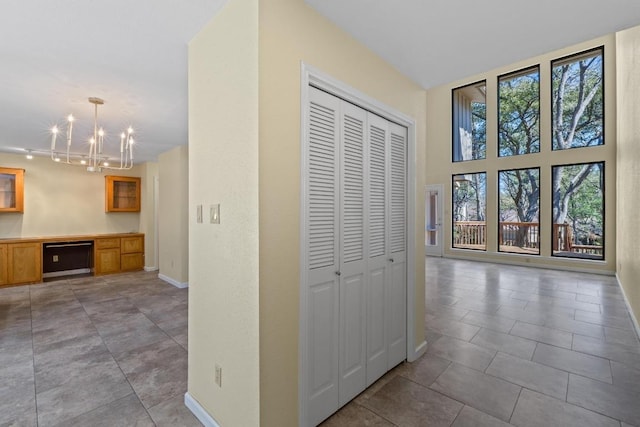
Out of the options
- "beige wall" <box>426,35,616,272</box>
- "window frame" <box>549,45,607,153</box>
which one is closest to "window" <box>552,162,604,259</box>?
"beige wall" <box>426,35,616,272</box>

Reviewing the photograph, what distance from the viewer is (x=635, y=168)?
3715 millimetres

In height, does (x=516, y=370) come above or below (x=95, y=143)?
below

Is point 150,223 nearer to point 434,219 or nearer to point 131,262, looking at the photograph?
point 131,262

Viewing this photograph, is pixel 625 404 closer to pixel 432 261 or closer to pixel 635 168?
pixel 635 168

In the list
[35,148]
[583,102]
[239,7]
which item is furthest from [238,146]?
[583,102]

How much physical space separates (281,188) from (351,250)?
774 millimetres

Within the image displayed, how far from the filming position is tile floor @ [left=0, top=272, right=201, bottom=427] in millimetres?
2016

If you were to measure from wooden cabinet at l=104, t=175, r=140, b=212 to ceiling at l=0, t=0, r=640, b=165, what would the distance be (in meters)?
4.13

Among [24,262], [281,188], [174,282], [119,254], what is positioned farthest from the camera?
[119,254]

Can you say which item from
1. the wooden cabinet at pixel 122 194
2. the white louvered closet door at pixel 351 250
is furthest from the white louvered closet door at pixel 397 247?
the wooden cabinet at pixel 122 194

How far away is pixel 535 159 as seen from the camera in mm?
6730

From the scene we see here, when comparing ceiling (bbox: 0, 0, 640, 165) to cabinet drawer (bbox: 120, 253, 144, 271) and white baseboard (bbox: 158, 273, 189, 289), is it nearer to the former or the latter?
white baseboard (bbox: 158, 273, 189, 289)

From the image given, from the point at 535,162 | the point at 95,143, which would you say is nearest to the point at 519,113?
the point at 535,162

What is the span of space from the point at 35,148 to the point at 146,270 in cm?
320
